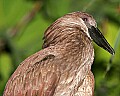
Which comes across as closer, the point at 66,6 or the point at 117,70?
the point at 117,70

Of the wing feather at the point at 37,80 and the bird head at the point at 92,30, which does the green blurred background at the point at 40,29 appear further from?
the wing feather at the point at 37,80

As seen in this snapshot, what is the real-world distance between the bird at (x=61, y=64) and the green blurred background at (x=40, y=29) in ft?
6.37

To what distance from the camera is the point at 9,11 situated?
9.60m

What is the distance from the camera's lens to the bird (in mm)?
5250

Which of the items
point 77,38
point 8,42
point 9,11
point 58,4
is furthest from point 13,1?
point 77,38

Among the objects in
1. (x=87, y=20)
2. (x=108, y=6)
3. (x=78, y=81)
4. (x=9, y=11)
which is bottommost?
(x=78, y=81)

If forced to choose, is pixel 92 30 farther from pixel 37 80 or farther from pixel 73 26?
pixel 37 80

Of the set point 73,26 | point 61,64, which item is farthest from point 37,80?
point 73,26

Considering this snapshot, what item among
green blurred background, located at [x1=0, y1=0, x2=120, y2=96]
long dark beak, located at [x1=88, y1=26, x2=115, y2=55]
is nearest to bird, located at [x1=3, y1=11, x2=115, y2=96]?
long dark beak, located at [x1=88, y1=26, x2=115, y2=55]

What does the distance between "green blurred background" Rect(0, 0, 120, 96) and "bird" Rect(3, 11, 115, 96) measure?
1.94m

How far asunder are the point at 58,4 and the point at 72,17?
3557 millimetres

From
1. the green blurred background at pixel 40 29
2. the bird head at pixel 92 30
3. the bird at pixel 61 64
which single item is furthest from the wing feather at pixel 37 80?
the green blurred background at pixel 40 29

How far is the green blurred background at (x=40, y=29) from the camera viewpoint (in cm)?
805

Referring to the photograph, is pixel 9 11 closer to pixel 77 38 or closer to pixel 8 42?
pixel 8 42
